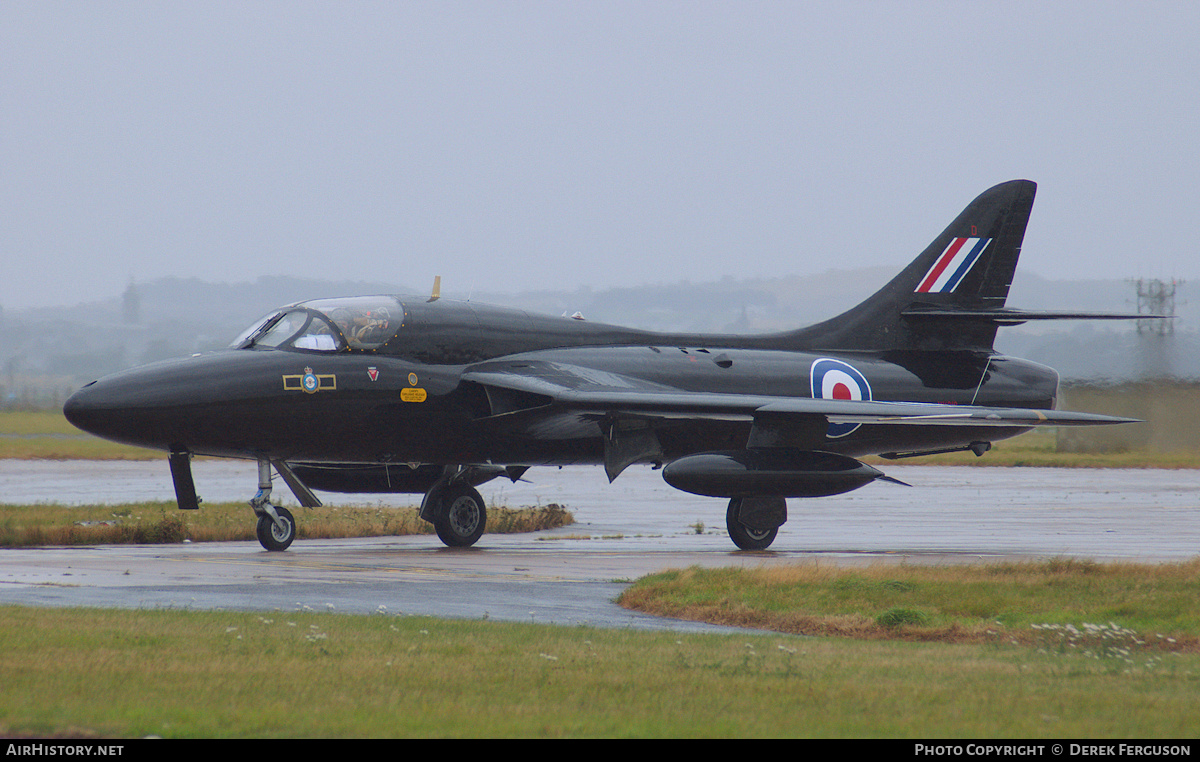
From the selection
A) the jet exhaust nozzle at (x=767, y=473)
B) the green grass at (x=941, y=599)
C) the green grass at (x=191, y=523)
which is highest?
the jet exhaust nozzle at (x=767, y=473)

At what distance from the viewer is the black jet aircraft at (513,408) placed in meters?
16.1

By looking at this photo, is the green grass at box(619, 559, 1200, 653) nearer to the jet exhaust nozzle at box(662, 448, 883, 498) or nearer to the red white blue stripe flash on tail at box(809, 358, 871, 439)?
the jet exhaust nozzle at box(662, 448, 883, 498)

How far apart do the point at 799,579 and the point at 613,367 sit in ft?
23.6

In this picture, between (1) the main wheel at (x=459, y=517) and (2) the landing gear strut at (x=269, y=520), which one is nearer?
(2) the landing gear strut at (x=269, y=520)

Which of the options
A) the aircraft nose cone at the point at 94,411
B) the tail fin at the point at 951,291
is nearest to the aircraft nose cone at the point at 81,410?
the aircraft nose cone at the point at 94,411

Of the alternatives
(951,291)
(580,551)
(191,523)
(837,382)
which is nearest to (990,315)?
(951,291)

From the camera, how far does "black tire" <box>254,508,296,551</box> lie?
55.7 ft

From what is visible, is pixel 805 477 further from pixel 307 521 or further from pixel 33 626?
pixel 33 626

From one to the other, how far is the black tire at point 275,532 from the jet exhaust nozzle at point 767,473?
5.07 metres

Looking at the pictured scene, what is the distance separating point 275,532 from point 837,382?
910 cm

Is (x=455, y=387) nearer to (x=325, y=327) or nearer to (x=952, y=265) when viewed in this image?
(x=325, y=327)

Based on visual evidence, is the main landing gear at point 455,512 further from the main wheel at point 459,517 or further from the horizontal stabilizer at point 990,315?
the horizontal stabilizer at point 990,315

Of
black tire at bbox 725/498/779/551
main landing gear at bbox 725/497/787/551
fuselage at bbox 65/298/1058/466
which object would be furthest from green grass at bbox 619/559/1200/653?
fuselage at bbox 65/298/1058/466

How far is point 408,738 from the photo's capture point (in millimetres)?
5934
